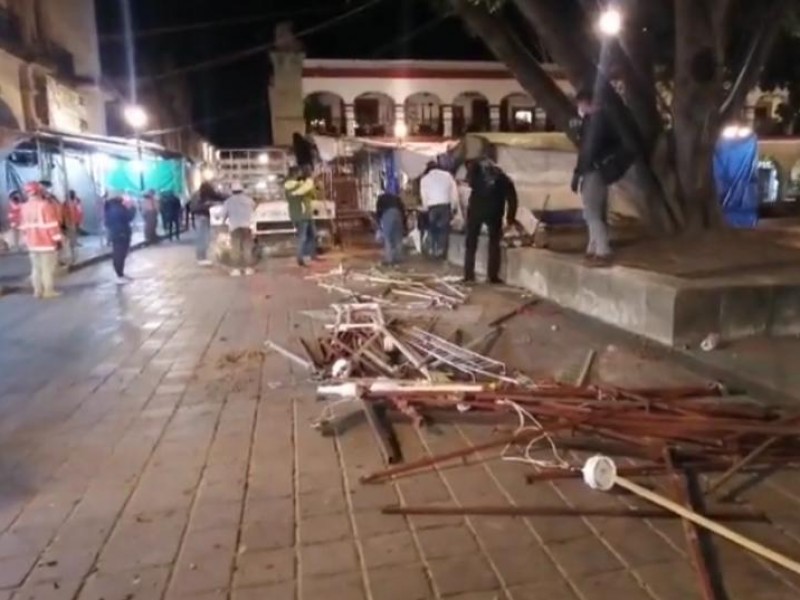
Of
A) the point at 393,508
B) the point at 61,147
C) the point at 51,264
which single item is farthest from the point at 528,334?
the point at 61,147

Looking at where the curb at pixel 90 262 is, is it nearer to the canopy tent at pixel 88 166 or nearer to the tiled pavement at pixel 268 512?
the canopy tent at pixel 88 166

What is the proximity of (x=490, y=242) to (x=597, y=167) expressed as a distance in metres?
3.22

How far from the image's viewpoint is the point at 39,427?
5.08 m

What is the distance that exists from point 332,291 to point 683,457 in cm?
757

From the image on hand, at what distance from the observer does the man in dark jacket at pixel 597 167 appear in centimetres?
828

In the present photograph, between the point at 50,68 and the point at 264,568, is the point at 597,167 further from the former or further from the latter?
the point at 50,68

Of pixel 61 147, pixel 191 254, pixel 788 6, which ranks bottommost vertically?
pixel 191 254

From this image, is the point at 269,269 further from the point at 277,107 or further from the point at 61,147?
the point at 277,107

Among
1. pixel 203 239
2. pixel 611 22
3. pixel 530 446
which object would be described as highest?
pixel 611 22

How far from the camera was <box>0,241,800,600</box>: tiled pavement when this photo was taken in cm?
302

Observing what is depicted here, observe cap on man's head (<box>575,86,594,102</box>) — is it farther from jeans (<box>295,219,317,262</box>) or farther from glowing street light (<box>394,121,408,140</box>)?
glowing street light (<box>394,121,408,140</box>)

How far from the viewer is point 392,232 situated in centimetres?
1441

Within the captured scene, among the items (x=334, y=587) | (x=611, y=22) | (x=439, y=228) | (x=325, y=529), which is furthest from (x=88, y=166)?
(x=334, y=587)

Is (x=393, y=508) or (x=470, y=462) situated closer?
(x=393, y=508)
